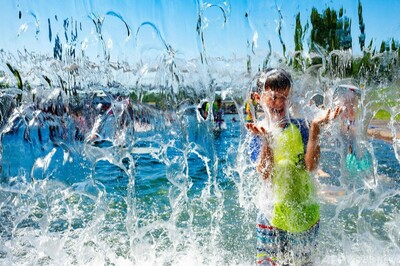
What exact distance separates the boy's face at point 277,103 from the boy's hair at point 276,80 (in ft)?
0.07

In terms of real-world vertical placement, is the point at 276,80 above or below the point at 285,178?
above

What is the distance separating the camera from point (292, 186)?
2268 millimetres

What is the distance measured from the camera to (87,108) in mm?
8273

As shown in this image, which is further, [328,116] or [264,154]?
[264,154]

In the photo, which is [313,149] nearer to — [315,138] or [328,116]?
[315,138]

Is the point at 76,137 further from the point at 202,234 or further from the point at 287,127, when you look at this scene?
the point at 287,127

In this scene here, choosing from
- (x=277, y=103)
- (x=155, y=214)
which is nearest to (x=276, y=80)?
(x=277, y=103)

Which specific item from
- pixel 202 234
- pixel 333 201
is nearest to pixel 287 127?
pixel 202 234

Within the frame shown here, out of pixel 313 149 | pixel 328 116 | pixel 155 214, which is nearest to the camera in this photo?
pixel 328 116

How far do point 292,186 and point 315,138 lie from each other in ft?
0.96

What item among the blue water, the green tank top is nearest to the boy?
the green tank top

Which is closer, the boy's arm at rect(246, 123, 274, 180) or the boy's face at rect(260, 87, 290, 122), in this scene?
the boy's arm at rect(246, 123, 274, 180)

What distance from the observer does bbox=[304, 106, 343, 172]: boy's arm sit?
2105 mm

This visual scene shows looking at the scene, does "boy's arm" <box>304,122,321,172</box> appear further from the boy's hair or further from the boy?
the boy's hair
